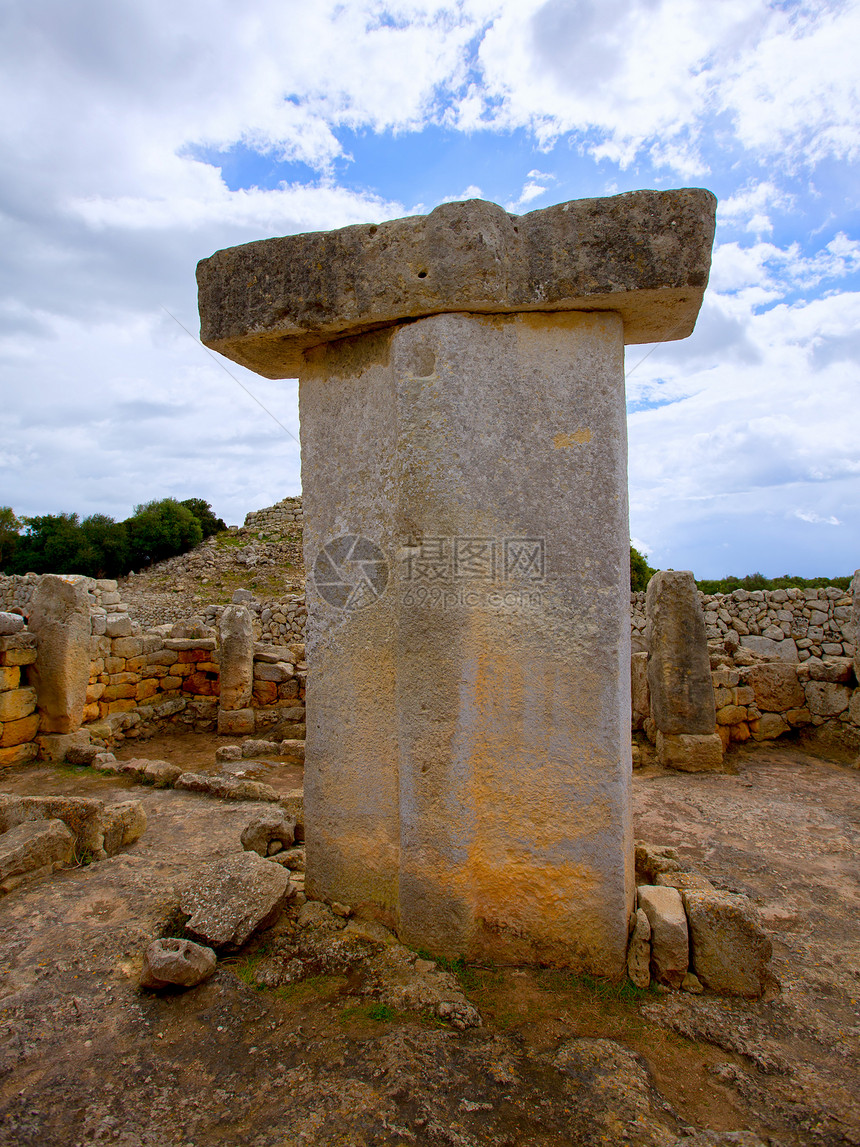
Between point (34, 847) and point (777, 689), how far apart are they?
7.59 metres

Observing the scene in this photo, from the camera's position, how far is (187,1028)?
220cm

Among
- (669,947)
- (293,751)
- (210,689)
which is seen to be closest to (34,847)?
(669,947)

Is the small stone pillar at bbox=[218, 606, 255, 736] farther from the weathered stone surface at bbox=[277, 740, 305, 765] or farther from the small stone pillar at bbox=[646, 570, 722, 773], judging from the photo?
the small stone pillar at bbox=[646, 570, 722, 773]

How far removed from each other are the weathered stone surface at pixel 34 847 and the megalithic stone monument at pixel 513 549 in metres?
2.10

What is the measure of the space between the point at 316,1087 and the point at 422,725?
1.17m

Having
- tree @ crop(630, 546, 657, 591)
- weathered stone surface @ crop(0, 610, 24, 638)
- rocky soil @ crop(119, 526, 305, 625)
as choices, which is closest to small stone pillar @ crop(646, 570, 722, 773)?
weathered stone surface @ crop(0, 610, 24, 638)

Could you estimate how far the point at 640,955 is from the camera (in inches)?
98.3

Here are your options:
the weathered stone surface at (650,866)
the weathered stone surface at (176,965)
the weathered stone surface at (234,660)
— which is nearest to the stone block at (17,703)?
the weathered stone surface at (234,660)

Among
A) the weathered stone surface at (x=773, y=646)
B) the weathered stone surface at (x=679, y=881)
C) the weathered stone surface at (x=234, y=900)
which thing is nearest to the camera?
the weathered stone surface at (x=234, y=900)

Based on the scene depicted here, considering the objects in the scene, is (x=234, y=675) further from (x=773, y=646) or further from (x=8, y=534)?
(x=8, y=534)

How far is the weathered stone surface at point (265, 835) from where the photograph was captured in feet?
11.8

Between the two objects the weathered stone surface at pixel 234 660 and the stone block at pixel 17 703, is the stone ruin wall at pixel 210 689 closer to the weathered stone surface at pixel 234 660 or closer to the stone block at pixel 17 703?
the stone block at pixel 17 703

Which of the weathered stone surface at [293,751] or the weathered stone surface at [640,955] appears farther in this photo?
the weathered stone surface at [293,751]

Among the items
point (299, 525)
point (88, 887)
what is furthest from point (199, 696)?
point (299, 525)
